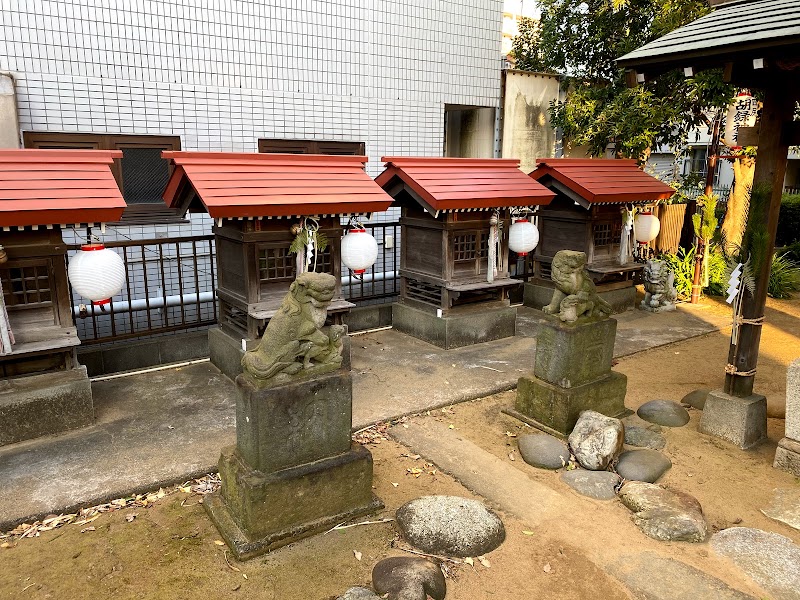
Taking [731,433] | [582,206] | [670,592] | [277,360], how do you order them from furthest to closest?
[582,206], [731,433], [277,360], [670,592]

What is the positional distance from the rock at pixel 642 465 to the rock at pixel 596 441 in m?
0.11

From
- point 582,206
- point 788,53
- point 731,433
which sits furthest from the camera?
point 582,206

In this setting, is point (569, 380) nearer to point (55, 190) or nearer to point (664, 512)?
point (664, 512)

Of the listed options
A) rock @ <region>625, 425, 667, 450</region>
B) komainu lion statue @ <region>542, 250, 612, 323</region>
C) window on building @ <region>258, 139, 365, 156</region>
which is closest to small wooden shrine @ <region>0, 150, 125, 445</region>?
window on building @ <region>258, 139, 365, 156</region>

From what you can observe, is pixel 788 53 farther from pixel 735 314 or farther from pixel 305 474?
pixel 305 474

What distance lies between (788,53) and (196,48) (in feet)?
28.2

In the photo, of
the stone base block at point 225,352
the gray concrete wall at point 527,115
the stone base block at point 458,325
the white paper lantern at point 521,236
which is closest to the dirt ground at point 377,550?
the stone base block at point 225,352

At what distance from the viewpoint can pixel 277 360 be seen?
448cm

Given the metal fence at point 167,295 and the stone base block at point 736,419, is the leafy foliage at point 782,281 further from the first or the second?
the metal fence at point 167,295

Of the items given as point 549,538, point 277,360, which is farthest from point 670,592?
point 277,360

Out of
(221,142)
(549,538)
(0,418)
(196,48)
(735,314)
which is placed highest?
(196,48)

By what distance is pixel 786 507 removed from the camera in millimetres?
5215

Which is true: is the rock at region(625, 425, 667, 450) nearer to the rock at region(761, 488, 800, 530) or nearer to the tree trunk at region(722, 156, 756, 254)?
the rock at region(761, 488, 800, 530)

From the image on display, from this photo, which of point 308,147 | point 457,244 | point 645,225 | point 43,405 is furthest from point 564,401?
point 308,147
